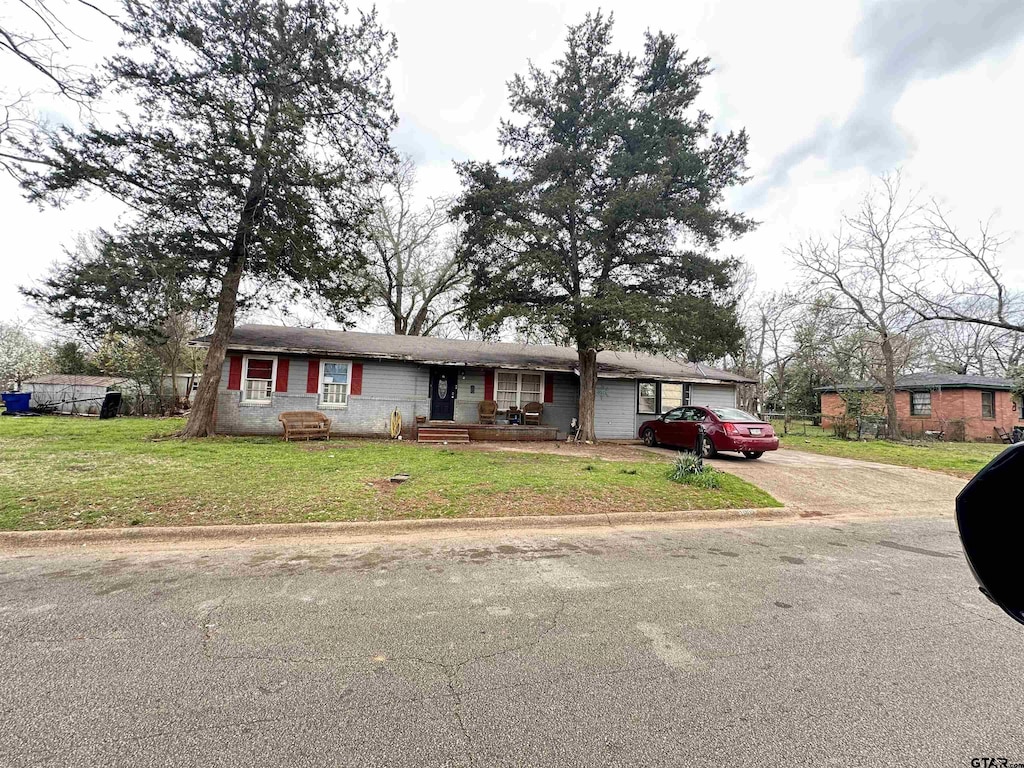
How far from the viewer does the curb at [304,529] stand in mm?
4574

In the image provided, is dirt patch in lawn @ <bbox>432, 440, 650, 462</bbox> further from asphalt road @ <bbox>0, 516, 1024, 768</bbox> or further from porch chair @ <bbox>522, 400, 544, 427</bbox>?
asphalt road @ <bbox>0, 516, 1024, 768</bbox>

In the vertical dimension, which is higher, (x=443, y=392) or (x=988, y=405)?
(x=988, y=405)

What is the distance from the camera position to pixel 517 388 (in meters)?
16.3

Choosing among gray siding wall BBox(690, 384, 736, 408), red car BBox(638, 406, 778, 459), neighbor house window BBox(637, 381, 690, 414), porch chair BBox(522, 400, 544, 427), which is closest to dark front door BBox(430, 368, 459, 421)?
porch chair BBox(522, 400, 544, 427)

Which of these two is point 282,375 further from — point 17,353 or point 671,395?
point 17,353

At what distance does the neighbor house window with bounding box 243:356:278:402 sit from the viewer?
45.0 feet

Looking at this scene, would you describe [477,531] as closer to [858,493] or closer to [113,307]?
[858,493]

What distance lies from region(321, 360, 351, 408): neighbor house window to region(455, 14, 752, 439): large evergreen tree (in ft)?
15.3

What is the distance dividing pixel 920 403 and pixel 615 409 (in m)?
20.4

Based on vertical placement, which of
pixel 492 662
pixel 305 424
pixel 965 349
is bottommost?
pixel 492 662

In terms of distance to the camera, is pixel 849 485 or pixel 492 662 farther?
pixel 849 485

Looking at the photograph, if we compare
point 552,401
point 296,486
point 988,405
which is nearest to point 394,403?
point 552,401

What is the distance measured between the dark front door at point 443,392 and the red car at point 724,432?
7355 millimetres

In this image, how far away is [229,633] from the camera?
2.80 m
